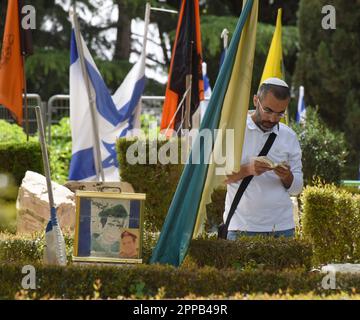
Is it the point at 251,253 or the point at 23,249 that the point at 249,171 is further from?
the point at 23,249

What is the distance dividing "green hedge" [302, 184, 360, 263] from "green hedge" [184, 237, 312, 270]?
2.10 metres

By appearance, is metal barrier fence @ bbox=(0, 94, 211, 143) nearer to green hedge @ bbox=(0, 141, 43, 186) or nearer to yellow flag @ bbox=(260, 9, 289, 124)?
green hedge @ bbox=(0, 141, 43, 186)

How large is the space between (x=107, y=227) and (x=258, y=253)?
3.31 feet

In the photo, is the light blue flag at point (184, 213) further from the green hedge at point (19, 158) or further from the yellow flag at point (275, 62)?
the green hedge at point (19, 158)

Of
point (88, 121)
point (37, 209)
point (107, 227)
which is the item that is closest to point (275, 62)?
point (88, 121)

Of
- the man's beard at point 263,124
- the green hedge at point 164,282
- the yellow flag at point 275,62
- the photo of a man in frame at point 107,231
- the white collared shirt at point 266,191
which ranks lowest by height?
the green hedge at point 164,282

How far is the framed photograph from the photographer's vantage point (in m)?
6.61

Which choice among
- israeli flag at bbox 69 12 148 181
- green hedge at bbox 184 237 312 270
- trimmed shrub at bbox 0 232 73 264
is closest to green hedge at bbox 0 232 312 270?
green hedge at bbox 184 237 312 270

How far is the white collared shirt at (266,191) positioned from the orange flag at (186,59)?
17.0 ft

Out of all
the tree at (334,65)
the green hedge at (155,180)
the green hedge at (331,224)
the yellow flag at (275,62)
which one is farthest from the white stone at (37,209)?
the tree at (334,65)

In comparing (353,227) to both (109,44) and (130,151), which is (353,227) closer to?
(130,151)

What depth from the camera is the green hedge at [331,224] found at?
8.67 m

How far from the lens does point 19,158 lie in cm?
1198

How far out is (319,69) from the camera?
21.8 metres
